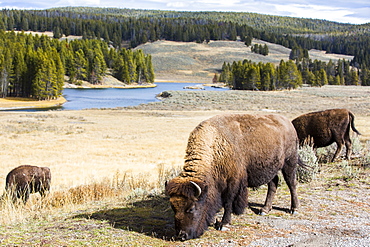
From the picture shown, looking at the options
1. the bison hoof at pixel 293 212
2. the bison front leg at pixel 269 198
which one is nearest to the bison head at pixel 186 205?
the bison front leg at pixel 269 198

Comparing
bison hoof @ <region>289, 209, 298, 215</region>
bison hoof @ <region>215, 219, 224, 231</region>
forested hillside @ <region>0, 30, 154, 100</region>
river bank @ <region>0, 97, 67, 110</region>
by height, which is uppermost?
bison hoof @ <region>215, 219, 224, 231</region>

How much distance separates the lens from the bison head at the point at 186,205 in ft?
17.9

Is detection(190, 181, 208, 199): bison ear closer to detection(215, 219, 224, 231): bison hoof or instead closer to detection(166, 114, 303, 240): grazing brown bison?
detection(166, 114, 303, 240): grazing brown bison

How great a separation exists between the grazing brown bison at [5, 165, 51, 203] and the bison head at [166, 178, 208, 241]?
20.1 feet

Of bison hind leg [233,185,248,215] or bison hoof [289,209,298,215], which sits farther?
bison hoof [289,209,298,215]

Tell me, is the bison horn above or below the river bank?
→ above

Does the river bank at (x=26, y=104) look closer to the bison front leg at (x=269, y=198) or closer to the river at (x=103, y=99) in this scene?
the river at (x=103, y=99)

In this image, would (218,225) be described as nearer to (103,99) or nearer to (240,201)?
(240,201)

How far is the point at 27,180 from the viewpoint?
1054 centimetres

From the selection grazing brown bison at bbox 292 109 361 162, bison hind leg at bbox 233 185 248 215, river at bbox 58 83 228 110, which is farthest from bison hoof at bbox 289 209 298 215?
river at bbox 58 83 228 110

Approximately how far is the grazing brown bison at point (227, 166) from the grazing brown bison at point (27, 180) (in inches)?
240

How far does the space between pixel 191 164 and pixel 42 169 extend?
6.75 m

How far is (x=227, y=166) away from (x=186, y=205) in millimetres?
1129

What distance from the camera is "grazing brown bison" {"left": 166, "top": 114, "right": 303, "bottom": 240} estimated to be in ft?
18.1
